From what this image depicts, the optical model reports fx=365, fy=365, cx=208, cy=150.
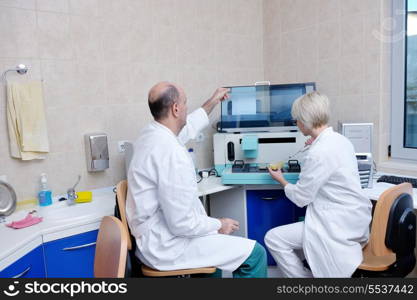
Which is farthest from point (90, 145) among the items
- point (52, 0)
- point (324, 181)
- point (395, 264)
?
point (395, 264)

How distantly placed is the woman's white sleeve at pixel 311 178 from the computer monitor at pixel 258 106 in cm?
84

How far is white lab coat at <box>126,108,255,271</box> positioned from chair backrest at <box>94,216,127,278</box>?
0.23 metres

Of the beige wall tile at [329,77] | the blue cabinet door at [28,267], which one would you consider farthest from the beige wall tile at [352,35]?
the blue cabinet door at [28,267]

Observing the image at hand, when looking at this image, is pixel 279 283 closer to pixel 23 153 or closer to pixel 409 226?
pixel 409 226

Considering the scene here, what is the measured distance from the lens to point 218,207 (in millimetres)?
2672

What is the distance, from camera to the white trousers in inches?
77.0

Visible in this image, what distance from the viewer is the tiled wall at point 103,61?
2.15 metres

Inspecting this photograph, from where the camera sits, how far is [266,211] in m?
2.49

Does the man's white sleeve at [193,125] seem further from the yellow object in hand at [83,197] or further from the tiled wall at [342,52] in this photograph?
the tiled wall at [342,52]

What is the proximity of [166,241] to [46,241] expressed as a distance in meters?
0.65

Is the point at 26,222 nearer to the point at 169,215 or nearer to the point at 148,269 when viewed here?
the point at 148,269

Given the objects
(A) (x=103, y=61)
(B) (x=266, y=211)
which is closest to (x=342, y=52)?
(B) (x=266, y=211)

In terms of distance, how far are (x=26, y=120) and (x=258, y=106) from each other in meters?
1.56

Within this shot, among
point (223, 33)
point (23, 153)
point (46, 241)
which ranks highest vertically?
point (223, 33)
